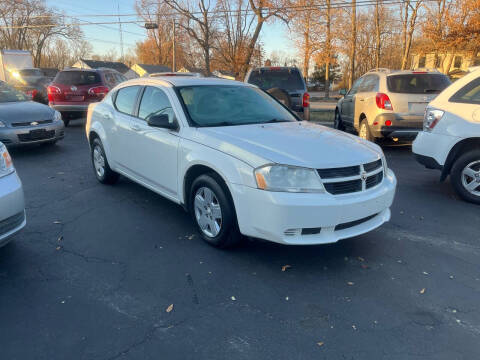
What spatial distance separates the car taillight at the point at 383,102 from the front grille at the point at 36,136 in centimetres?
678

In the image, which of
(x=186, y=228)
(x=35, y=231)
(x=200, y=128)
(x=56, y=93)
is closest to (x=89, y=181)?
(x=35, y=231)

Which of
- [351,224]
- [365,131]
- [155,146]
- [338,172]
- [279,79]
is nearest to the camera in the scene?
[338,172]

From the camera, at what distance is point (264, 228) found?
320 cm

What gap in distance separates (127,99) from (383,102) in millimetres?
5094

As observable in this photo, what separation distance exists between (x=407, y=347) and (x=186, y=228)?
99.2 inches

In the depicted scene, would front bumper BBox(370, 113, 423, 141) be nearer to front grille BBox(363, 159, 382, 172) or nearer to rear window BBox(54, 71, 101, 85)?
front grille BBox(363, 159, 382, 172)

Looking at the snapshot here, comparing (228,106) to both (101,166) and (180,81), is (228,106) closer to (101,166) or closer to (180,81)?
(180,81)

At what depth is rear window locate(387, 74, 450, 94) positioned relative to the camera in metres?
7.80

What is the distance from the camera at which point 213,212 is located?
369 centimetres

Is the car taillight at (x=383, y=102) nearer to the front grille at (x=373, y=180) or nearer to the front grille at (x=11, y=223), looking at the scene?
the front grille at (x=373, y=180)

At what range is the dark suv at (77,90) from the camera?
38.4ft

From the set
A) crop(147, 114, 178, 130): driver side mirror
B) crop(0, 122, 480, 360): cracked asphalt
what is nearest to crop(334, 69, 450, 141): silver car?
crop(0, 122, 480, 360): cracked asphalt

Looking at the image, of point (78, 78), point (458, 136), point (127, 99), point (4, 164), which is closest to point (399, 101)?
point (458, 136)

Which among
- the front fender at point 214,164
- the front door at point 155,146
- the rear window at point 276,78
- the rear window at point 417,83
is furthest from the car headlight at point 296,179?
the rear window at point 276,78
